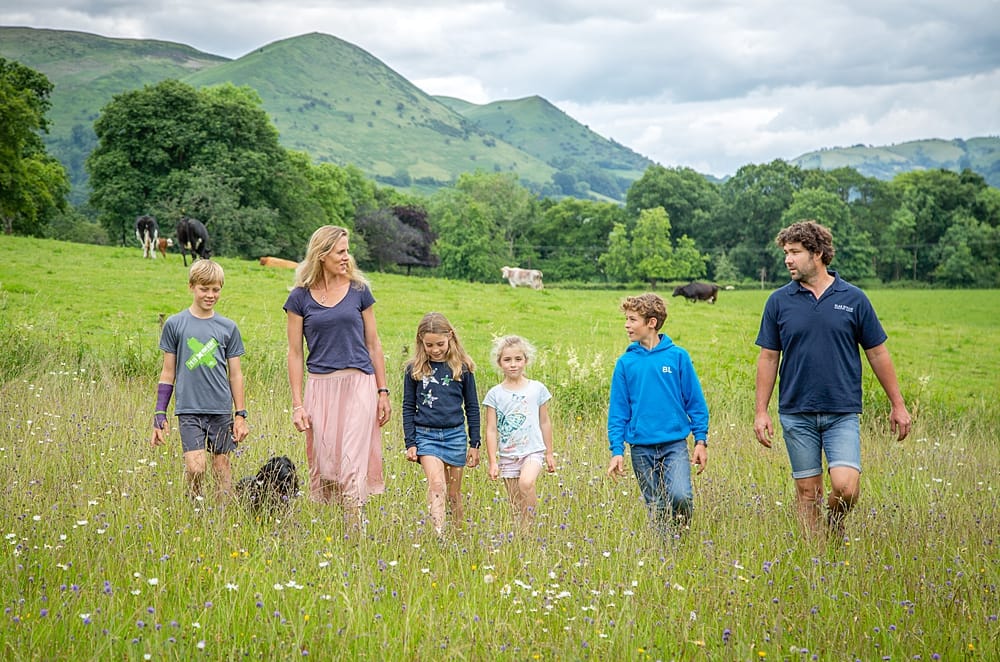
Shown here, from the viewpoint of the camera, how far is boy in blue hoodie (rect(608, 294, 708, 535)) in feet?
19.3

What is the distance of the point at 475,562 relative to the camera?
17.5 ft

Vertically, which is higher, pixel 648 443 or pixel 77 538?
pixel 648 443

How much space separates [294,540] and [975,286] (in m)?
78.3

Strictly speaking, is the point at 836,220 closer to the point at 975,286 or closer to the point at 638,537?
the point at 975,286

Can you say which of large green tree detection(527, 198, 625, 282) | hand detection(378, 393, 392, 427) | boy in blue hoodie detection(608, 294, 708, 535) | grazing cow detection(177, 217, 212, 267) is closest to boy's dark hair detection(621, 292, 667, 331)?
boy in blue hoodie detection(608, 294, 708, 535)

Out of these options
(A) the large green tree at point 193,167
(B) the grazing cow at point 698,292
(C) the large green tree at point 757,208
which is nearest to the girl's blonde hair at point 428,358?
(B) the grazing cow at point 698,292

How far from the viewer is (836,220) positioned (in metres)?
74.6

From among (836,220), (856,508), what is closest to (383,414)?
(856,508)

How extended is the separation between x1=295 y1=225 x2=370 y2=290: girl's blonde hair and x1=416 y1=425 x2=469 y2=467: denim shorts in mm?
1128

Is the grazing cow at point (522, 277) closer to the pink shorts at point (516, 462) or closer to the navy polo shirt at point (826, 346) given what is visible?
the pink shorts at point (516, 462)

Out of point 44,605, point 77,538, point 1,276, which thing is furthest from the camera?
point 1,276

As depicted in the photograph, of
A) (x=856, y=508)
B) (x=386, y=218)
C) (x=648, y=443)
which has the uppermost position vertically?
(x=386, y=218)

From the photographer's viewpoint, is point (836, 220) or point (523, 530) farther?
point (836, 220)

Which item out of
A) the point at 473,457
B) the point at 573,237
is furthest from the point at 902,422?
the point at 573,237
